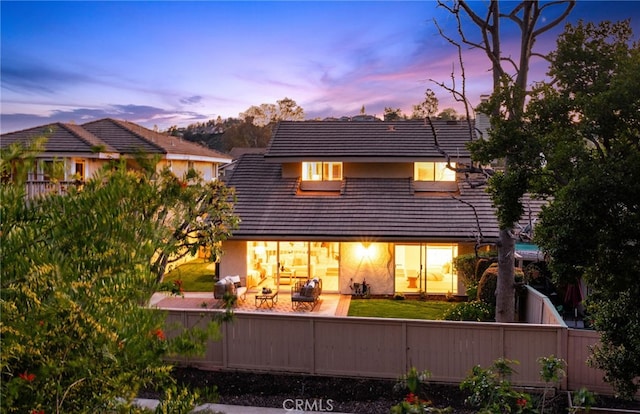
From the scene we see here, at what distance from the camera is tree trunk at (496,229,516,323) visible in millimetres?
13906

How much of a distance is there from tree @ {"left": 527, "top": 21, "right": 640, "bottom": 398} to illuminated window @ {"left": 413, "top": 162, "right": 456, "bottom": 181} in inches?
567

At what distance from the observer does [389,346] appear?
11016 millimetres

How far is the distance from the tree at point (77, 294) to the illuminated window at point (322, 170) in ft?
62.4

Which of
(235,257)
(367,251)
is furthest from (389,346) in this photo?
(235,257)

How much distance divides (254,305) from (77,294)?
15.0 metres

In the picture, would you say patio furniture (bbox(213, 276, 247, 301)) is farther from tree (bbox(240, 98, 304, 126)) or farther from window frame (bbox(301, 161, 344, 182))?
tree (bbox(240, 98, 304, 126))

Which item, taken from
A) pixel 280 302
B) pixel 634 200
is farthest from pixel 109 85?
pixel 634 200

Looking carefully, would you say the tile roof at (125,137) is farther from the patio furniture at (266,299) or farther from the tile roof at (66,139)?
the patio furniture at (266,299)

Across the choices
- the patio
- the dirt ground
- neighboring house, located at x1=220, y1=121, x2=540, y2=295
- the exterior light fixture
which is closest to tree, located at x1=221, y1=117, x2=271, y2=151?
neighboring house, located at x1=220, y1=121, x2=540, y2=295

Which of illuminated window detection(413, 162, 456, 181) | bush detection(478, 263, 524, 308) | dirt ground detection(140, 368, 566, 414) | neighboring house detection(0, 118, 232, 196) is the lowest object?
dirt ground detection(140, 368, 566, 414)

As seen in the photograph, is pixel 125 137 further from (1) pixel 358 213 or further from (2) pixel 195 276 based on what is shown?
(1) pixel 358 213

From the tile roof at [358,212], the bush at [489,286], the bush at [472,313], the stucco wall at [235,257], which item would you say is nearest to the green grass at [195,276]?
the stucco wall at [235,257]

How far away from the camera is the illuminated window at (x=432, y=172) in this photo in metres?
22.6

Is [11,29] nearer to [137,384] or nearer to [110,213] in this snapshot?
[110,213]
